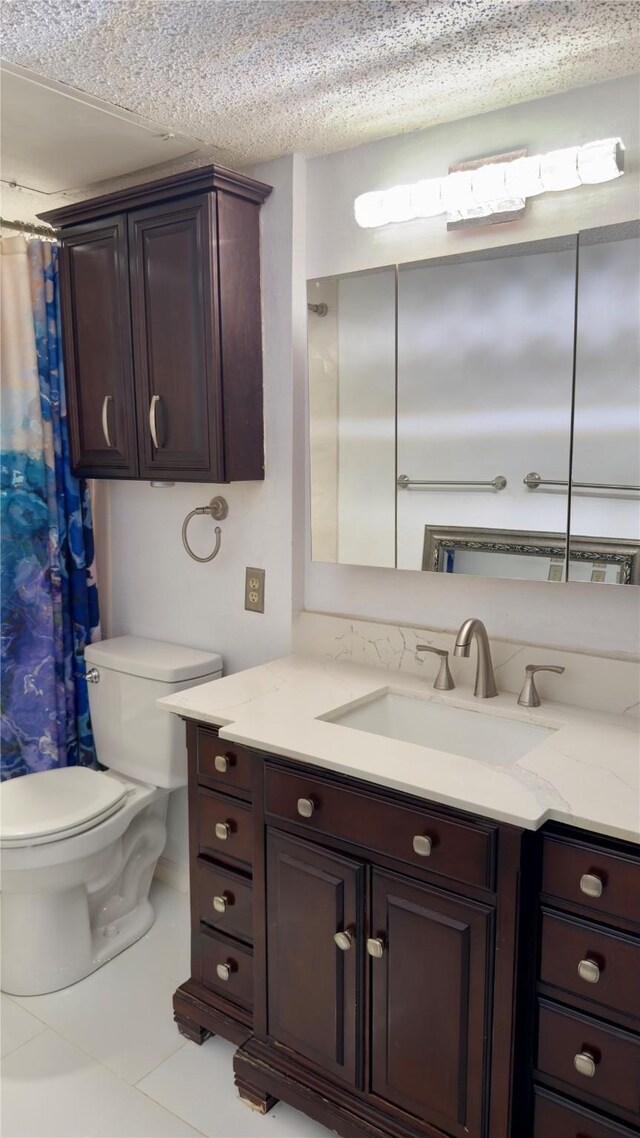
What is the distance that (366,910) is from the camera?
1505 mm

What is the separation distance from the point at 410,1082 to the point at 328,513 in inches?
49.2

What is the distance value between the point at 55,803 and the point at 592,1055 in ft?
4.77

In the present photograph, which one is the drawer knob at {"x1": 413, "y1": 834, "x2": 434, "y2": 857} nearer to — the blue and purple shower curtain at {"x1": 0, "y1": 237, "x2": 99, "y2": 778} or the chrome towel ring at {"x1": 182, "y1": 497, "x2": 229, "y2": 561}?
the chrome towel ring at {"x1": 182, "y1": 497, "x2": 229, "y2": 561}

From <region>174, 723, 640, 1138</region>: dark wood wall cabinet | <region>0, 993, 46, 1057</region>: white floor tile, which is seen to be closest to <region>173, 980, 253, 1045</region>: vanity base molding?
<region>174, 723, 640, 1138</region>: dark wood wall cabinet

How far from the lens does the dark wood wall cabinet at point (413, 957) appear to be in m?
1.29

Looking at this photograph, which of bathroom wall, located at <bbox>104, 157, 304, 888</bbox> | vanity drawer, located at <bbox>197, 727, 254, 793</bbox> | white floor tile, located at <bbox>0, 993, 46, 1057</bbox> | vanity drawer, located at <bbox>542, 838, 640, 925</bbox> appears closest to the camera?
vanity drawer, located at <bbox>542, 838, 640, 925</bbox>

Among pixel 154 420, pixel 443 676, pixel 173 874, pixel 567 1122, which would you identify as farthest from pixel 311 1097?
pixel 154 420

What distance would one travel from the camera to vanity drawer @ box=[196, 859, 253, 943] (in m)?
1.77

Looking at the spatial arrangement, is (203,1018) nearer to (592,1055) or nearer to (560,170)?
(592,1055)

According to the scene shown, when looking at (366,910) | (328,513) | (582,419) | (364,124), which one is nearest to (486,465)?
(582,419)

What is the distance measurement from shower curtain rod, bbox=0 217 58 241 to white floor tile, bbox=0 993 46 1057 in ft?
7.36

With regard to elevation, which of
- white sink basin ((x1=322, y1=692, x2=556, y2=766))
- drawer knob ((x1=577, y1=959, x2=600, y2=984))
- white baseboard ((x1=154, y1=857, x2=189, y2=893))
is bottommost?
white baseboard ((x1=154, y1=857, x2=189, y2=893))

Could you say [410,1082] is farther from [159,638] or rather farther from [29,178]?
[29,178]

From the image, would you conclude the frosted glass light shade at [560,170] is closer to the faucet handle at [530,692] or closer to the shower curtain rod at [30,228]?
the faucet handle at [530,692]
